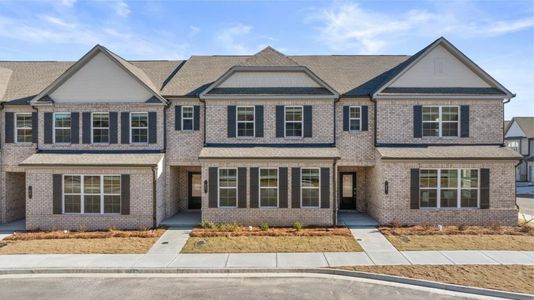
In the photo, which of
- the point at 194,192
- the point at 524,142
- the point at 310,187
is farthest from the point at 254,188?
the point at 524,142

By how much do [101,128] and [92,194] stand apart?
350 centimetres

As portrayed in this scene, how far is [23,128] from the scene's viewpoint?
16.1 m

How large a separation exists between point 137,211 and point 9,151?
785cm

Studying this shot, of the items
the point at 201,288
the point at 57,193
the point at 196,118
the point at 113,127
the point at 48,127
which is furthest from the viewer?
the point at 196,118

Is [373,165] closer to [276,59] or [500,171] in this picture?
[500,171]

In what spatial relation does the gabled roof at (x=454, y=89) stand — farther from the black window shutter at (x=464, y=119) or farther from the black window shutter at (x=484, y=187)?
the black window shutter at (x=484, y=187)

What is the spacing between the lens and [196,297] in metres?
8.37

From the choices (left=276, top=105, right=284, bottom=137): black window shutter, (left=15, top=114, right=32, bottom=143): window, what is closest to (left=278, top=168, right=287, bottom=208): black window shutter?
(left=276, top=105, right=284, bottom=137): black window shutter

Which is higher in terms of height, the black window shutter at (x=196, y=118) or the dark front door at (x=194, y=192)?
the black window shutter at (x=196, y=118)

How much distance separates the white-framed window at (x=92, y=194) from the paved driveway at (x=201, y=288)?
536 centimetres

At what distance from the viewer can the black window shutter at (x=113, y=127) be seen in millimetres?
15930

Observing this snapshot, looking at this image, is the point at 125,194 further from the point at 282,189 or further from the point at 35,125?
the point at 282,189

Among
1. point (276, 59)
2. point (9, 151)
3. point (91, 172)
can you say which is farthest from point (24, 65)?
point (276, 59)

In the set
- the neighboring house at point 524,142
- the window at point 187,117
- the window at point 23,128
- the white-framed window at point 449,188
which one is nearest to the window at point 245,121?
the window at point 187,117
